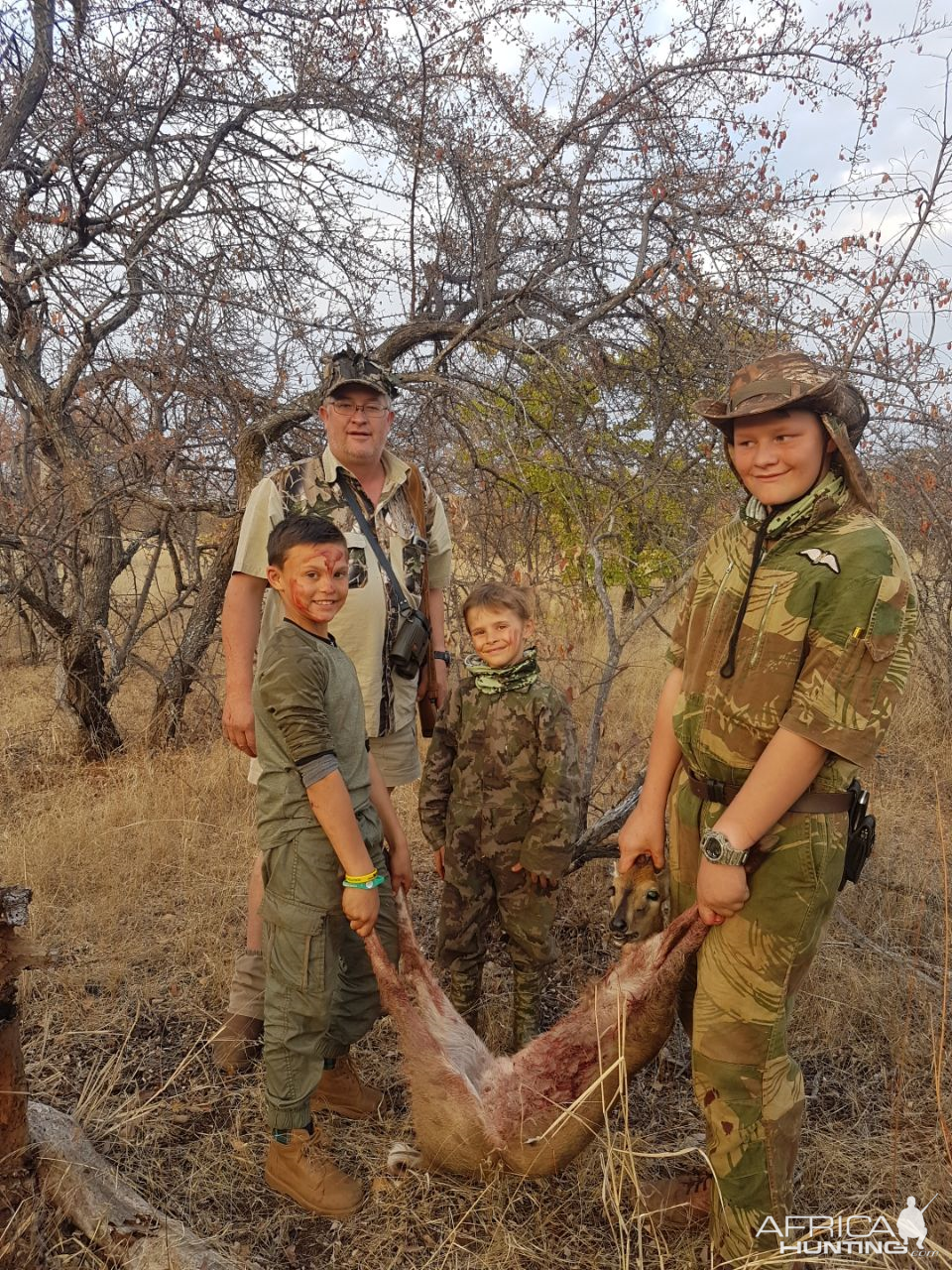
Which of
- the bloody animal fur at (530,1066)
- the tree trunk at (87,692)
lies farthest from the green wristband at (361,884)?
the tree trunk at (87,692)

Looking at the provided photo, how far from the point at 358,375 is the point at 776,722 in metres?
1.92

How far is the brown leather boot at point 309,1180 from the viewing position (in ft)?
7.61

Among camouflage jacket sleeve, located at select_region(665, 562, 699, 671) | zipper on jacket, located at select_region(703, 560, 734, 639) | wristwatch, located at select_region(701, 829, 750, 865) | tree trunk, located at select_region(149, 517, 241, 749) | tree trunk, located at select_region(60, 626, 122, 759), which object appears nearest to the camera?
wristwatch, located at select_region(701, 829, 750, 865)

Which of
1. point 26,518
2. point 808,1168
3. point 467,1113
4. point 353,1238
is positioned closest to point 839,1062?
point 808,1168

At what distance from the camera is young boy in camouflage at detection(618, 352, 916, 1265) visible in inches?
69.9

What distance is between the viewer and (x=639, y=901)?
227 centimetres

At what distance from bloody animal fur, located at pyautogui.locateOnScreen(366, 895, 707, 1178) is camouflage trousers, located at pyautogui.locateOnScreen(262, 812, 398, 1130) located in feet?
0.54

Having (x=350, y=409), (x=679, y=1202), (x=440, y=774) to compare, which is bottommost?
(x=679, y=1202)

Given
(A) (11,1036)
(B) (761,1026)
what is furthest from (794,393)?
(A) (11,1036)

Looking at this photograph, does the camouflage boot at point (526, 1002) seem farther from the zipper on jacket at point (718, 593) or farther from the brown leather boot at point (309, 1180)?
the zipper on jacket at point (718, 593)

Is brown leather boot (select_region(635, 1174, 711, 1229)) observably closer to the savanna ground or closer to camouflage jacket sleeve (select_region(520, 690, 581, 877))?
the savanna ground

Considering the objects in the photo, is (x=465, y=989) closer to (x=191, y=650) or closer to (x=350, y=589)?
(x=350, y=589)

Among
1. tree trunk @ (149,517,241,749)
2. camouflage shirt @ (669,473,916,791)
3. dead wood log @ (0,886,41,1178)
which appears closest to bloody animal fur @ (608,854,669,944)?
camouflage shirt @ (669,473,916,791)

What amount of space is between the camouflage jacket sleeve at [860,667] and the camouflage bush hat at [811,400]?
10.1 inches
